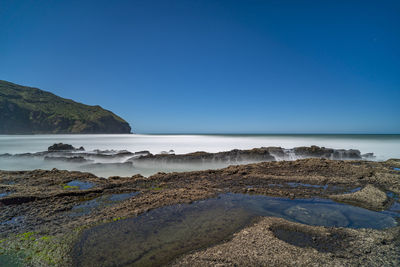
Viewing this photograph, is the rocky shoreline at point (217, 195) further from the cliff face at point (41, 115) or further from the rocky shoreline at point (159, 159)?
the cliff face at point (41, 115)

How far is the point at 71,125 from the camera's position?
84.2 metres

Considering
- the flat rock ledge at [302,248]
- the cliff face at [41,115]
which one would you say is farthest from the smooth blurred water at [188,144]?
the cliff face at [41,115]

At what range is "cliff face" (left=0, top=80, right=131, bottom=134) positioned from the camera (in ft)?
244

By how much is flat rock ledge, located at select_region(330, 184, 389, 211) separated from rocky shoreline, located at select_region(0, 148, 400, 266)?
3 centimetres

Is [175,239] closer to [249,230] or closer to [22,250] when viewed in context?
[249,230]

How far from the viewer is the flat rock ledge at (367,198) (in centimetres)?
640

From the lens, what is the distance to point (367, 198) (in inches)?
273

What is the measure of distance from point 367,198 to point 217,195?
5.93m

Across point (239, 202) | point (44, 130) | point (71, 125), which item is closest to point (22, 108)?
point (44, 130)

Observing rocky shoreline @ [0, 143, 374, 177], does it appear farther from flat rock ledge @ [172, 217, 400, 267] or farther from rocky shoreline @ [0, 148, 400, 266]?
flat rock ledge @ [172, 217, 400, 267]

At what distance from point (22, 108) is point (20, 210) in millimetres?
103109

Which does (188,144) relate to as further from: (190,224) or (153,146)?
A: (190,224)

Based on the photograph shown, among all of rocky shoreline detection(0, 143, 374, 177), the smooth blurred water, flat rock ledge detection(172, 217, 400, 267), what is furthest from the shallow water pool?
the smooth blurred water

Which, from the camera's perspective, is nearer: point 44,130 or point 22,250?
point 22,250
